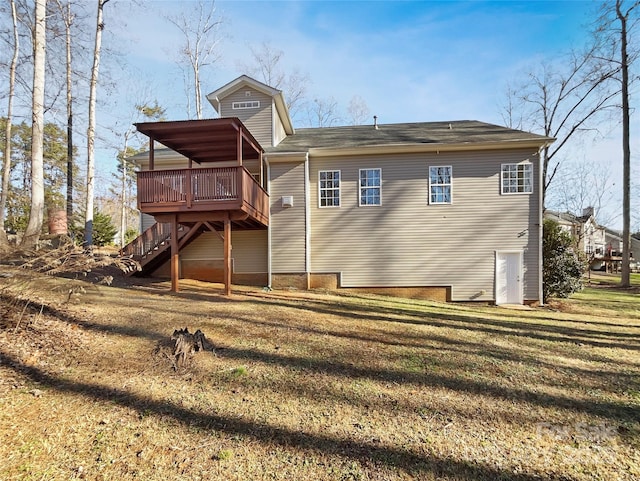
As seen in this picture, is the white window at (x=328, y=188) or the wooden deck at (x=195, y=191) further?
the white window at (x=328, y=188)

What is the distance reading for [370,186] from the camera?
38.6 ft

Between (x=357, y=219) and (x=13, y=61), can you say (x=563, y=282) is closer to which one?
(x=357, y=219)

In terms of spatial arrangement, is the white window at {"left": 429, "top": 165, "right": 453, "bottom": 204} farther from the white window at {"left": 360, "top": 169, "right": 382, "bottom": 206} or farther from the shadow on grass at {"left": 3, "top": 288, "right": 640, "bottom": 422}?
the shadow on grass at {"left": 3, "top": 288, "right": 640, "bottom": 422}

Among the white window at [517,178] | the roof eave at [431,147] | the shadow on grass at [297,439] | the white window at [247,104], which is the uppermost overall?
the white window at [247,104]

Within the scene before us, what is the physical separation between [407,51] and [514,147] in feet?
18.5

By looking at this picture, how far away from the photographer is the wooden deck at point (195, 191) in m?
9.09

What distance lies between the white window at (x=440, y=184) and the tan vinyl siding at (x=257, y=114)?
614cm

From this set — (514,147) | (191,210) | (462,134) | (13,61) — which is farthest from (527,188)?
(13,61)

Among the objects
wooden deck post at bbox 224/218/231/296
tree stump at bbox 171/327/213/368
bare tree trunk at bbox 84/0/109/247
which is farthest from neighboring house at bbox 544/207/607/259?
bare tree trunk at bbox 84/0/109/247

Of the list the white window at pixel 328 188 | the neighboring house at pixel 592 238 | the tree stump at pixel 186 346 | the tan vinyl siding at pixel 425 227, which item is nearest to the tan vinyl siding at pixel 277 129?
the tan vinyl siding at pixel 425 227

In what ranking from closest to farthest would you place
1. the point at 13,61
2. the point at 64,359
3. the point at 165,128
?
1. the point at 64,359
2. the point at 165,128
3. the point at 13,61

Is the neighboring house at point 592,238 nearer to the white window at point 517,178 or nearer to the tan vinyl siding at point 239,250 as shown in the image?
the white window at point 517,178

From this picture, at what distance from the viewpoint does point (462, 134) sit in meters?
12.3

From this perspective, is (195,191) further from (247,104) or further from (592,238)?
(592,238)
